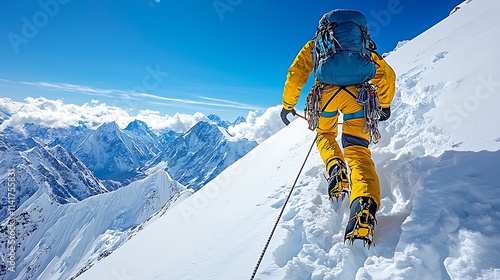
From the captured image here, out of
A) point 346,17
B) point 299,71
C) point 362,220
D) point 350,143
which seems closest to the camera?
point 362,220

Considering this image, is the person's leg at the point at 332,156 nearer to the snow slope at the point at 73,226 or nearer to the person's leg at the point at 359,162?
the person's leg at the point at 359,162

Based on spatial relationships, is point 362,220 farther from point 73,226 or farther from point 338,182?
point 73,226

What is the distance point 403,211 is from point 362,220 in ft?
2.43

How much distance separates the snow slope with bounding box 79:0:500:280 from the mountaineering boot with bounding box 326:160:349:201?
17 cm

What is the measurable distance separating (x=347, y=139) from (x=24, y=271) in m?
189

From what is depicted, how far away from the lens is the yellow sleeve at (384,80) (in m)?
4.08

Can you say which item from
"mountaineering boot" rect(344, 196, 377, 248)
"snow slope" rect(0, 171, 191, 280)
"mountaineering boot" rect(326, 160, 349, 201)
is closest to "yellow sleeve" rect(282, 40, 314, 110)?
"mountaineering boot" rect(326, 160, 349, 201)

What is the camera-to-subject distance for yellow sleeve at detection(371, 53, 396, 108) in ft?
13.4

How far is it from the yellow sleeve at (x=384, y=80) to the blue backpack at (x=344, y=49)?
308 mm

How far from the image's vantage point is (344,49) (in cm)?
368

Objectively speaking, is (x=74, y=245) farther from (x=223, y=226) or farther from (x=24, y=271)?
(x=223, y=226)

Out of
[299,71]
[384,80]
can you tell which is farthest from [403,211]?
[299,71]

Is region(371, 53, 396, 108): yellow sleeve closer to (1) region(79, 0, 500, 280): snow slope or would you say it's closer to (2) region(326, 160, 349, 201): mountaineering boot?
(1) region(79, 0, 500, 280): snow slope

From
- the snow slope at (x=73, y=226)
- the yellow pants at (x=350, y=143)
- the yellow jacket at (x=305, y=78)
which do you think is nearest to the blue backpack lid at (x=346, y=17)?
the yellow jacket at (x=305, y=78)
